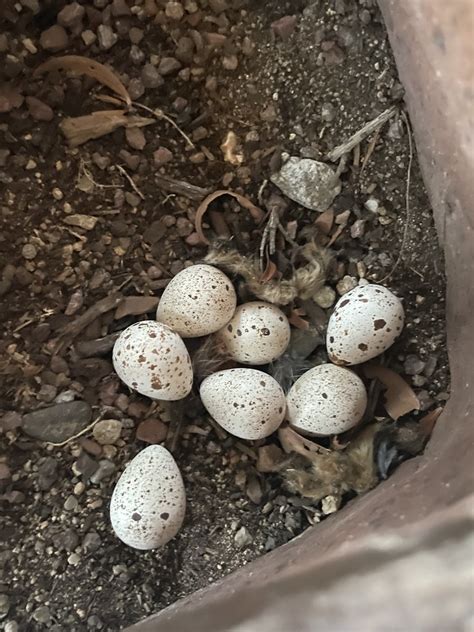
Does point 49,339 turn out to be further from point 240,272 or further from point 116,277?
point 240,272

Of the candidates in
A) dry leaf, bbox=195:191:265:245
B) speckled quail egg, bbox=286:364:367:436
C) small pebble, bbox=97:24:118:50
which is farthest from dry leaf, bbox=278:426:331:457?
small pebble, bbox=97:24:118:50

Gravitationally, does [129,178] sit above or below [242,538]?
above

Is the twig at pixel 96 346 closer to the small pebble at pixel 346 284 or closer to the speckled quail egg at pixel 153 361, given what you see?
the speckled quail egg at pixel 153 361

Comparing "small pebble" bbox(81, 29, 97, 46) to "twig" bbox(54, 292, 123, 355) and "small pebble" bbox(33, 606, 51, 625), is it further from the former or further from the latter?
"small pebble" bbox(33, 606, 51, 625)

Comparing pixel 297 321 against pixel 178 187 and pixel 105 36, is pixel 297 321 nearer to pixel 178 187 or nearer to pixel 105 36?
pixel 178 187

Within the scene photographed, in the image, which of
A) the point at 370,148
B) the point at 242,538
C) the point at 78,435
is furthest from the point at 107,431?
the point at 370,148
